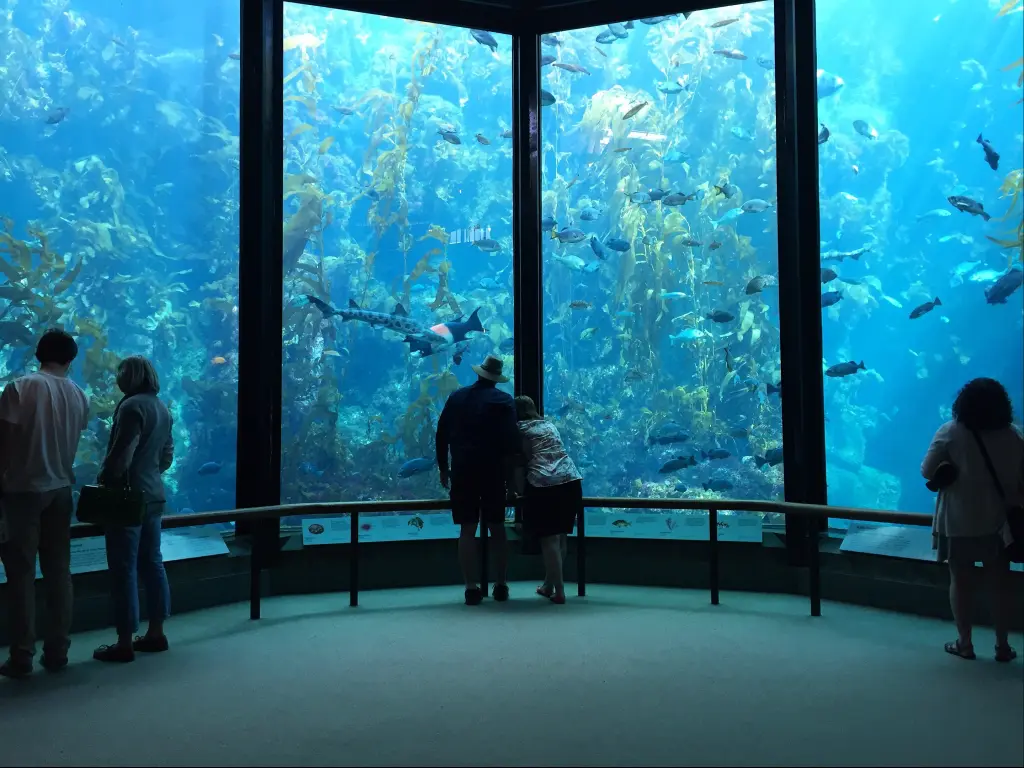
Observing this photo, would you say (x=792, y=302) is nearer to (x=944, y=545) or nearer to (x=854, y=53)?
(x=944, y=545)

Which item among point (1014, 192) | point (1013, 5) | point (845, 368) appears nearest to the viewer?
point (845, 368)

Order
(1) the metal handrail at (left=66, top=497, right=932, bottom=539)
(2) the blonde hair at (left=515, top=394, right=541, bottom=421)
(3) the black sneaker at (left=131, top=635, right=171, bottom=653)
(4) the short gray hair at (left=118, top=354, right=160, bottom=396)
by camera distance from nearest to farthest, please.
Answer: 1. (4) the short gray hair at (left=118, top=354, right=160, bottom=396)
2. (3) the black sneaker at (left=131, top=635, right=171, bottom=653)
3. (1) the metal handrail at (left=66, top=497, right=932, bottom=539)
4. (2) the blonde hair at (left=515, top=394, right=541, bottom=421)

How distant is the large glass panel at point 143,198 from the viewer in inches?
404

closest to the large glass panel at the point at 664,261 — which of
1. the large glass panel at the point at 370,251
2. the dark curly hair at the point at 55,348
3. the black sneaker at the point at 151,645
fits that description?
the large glass panel at the point at 370,251

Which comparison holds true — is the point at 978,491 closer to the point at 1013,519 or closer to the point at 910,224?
the point at 1013,519

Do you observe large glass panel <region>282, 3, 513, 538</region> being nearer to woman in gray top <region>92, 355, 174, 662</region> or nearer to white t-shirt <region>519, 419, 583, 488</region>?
white t-shirt <region>519, 419, 583, 488</region>

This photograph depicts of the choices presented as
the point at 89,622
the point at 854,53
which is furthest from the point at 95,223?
the point at 854,53

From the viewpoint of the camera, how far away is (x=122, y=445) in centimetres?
402

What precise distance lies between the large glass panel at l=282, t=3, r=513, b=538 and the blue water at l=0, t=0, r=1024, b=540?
5 centimetres

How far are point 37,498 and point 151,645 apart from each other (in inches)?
42.2

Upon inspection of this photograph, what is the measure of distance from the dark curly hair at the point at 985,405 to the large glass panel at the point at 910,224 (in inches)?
468

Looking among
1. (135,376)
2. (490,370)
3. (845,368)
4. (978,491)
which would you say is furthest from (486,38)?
(978,491)

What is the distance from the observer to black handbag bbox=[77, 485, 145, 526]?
3.90 m

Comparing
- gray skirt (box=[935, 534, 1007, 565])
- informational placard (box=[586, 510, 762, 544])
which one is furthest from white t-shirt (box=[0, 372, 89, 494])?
gray skirt (box=[935, 534, 1007, 565])
